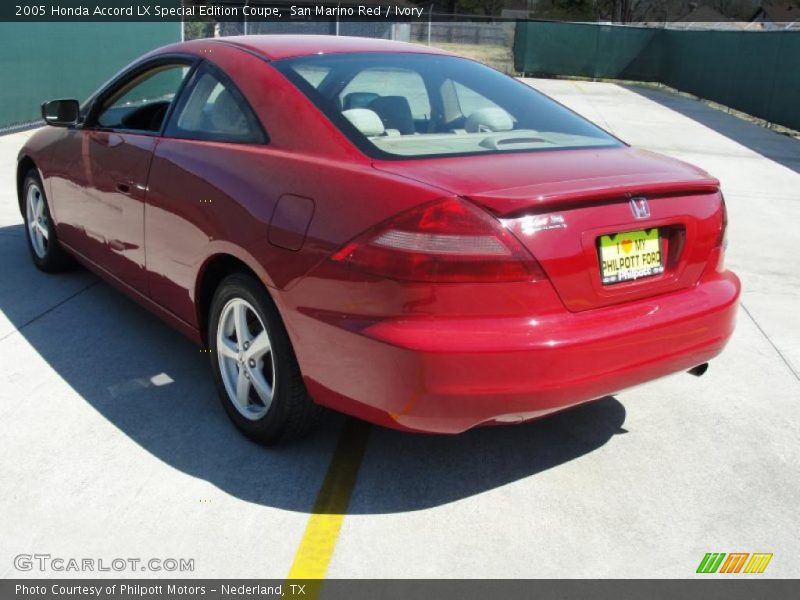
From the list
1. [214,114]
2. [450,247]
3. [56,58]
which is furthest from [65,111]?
[56,58]

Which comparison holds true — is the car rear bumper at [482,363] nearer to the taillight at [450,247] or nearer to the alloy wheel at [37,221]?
the taillight at [450,247]

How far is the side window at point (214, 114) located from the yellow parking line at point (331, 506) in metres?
1.33

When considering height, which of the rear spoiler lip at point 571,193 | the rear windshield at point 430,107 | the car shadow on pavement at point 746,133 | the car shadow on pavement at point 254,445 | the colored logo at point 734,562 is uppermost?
the rear windshield at point 430,107

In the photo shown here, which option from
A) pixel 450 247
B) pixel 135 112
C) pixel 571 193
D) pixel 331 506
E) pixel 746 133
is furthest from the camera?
pixel 746 133

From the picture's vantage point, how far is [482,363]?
111 inches

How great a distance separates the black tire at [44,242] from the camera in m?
5.68

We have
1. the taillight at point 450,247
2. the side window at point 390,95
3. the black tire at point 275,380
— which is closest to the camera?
the taillight at point 450,247

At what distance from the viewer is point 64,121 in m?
5.17

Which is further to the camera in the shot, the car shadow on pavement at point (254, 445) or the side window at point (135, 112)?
the side window at point (135, 112)

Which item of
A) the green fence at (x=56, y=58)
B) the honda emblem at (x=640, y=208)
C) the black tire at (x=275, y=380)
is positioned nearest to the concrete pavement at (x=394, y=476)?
the black tire at (x=275, y=380)

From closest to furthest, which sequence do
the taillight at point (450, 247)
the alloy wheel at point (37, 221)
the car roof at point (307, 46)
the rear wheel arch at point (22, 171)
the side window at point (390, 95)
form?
the taillight at point (450, 247) < the side window at point (390, 95) < the car roof at point (307, 46) < the alloy wheel at point (37, 221) < the rear wheel arch at point (22, 171)

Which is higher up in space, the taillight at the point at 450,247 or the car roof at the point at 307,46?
the car roof at the point at 307,46

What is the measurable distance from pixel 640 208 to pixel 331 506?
5.18 ft

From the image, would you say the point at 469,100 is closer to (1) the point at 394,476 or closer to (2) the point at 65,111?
(1) the point at 394,476
